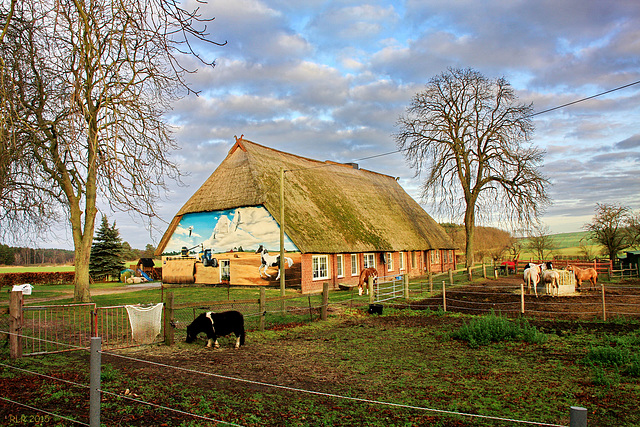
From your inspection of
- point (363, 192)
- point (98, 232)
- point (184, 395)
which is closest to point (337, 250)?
point (363, 192)

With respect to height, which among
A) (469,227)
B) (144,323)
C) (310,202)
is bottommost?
(144,323)

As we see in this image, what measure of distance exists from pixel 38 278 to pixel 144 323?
33858 mm

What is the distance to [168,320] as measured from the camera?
10406 millimetres

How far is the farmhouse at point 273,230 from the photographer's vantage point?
2423cm

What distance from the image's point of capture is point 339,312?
16953 mm

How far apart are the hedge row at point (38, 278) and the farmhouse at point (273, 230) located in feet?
49.7

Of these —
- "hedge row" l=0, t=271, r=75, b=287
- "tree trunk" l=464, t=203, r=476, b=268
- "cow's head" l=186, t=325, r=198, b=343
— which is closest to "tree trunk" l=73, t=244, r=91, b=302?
"cow's head" l=186, t=325, r=198, b=343

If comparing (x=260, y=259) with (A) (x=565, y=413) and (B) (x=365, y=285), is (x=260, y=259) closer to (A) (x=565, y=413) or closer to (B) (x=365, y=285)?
(B) (x=365, y=285)

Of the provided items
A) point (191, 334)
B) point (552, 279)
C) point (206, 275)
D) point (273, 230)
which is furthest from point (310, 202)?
point (191, 334)

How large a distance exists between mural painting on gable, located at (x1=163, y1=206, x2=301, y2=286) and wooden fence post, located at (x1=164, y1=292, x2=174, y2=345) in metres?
12.8

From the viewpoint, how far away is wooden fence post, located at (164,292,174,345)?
10383 millimetres

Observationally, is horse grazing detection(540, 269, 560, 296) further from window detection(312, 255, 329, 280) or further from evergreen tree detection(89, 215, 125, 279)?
evergreen tree detection(89, 215, 125, 279)

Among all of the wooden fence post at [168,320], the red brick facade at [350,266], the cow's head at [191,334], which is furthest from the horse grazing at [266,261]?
the wooden fence post at [168,320]

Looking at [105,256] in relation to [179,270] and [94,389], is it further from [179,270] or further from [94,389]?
[94,389]
